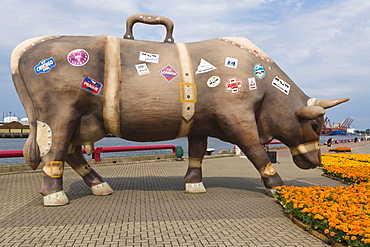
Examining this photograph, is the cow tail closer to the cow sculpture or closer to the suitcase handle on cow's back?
the cow sculpture

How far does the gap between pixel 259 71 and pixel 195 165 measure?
230cm

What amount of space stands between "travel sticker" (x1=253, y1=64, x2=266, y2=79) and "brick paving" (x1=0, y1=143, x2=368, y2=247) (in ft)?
7.60

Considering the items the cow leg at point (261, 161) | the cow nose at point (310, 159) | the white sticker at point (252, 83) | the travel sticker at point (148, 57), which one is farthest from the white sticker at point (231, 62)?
the cow nose at point (310, 159)

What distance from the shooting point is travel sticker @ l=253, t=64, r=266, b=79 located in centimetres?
577

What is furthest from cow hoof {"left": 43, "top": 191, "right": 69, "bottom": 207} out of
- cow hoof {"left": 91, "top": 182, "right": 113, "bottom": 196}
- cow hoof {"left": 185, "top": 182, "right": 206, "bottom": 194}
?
cow hoof {"left": 185, "top": 182, "right": 206, "bottom": 194}

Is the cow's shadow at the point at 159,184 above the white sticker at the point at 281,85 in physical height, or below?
below

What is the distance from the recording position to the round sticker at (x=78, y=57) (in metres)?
5.17

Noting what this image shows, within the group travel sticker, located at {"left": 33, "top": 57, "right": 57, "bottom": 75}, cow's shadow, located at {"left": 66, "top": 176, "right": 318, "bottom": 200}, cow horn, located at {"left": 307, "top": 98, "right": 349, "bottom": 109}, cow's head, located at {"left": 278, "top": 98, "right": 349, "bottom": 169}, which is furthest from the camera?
cow's shadow, located at {"left": 66, "top": 176, "right": 318, "bottom": 200}

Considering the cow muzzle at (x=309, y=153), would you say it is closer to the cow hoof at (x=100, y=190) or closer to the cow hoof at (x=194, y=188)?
the cow hoof at (x=194, y=188)

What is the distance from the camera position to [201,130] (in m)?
5.87

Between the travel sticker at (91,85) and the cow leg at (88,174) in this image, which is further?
the cow leg at (88,174)

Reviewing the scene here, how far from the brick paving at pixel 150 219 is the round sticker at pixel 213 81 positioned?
6.95 feet

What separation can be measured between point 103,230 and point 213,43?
3990 mm

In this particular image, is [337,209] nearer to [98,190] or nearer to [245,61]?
[245,61]
